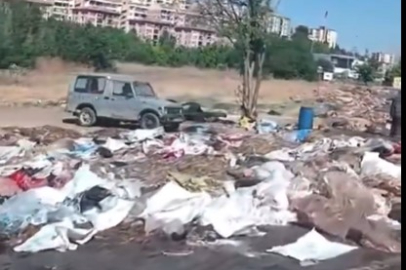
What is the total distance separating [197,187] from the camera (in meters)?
1.66

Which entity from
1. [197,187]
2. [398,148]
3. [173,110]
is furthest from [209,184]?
[398,148]

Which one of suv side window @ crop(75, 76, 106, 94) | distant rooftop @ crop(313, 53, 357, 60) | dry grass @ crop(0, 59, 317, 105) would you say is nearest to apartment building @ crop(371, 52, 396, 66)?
distant rooftop @ crop(313, 53, 357, 60)

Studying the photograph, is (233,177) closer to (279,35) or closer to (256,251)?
(256,251)

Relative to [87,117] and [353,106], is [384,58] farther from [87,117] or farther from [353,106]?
[87,117]

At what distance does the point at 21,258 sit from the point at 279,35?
77cm

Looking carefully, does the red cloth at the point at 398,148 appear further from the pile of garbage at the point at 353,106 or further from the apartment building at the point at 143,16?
the apartment building at the point at 143,16

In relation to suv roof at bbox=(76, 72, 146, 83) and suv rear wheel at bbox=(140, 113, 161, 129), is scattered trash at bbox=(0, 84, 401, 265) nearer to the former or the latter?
suv rear wheel at bbox=(140, 113, 161, 129)

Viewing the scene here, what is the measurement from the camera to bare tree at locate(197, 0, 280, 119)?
67.2 inches

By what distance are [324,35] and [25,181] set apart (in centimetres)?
76

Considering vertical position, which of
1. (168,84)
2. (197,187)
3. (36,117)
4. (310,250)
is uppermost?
(168,84)

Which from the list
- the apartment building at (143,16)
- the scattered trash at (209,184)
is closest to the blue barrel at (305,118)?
the scattered trash at (209,184)

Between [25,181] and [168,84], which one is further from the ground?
[168,84]

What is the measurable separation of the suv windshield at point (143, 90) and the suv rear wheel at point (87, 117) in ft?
0.39

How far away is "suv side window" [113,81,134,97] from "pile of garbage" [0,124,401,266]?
0.30ft
